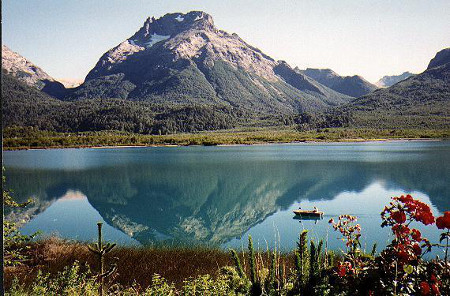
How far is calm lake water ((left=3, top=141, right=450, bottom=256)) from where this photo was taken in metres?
21.9

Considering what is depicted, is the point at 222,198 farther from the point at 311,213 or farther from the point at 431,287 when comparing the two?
the point at 431,287

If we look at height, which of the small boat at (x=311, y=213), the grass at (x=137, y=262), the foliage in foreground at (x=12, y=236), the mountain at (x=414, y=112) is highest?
the mountain at (x=414, y=112)

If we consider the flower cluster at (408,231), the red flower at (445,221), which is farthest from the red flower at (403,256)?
the red flower at (445,221)

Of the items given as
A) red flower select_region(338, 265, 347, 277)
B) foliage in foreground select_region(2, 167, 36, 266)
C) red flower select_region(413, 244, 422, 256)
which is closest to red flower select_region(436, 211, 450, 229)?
red flower select_region(413, 244, 422, 256)

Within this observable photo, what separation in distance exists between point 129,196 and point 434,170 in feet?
123

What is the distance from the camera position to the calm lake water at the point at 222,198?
21.9 m

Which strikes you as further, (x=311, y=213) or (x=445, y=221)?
(x=311, y=213)

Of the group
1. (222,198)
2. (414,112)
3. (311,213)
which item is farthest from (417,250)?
(414,112)

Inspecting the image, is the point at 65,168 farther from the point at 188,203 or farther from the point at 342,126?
the point at 342,126

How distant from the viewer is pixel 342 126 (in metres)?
167

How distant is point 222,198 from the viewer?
3406 cm

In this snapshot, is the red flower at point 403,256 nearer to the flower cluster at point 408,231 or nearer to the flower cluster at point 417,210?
the flower cluster at point 408,231

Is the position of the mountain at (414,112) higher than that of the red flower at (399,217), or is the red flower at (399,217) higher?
the mountain at (414,112)

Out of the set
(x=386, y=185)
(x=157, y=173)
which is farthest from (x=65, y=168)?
(x=386, y=185)
